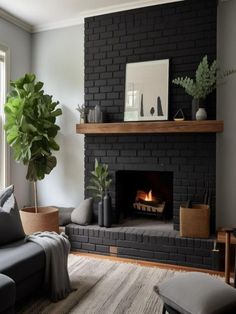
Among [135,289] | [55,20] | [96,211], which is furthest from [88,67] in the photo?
[135,289]

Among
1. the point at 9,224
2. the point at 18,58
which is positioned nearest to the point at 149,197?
the point at 9,224

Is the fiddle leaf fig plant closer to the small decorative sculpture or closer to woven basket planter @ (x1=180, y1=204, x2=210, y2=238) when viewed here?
the small decorative sculpture

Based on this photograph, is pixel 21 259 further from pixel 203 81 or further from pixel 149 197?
pixel 203 81

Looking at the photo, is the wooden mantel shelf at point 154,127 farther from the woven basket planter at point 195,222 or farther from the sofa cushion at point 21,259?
the sofa cushion at point 21,259

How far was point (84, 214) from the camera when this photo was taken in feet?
11.9

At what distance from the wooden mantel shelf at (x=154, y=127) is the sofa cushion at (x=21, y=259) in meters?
1.63

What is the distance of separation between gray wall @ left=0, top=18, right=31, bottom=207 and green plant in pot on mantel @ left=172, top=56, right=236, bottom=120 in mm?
2241

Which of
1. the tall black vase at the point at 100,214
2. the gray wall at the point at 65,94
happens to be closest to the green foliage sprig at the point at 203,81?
the gray wall at the point at 65,94

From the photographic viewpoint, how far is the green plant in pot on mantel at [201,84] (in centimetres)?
309

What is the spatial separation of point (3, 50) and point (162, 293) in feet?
11.4

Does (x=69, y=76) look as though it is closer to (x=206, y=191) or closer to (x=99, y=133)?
(x=99, y=133)

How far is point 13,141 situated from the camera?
3.42 metres

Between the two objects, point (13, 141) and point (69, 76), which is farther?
point (69, 76)

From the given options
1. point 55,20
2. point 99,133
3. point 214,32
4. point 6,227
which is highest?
point 55,20
